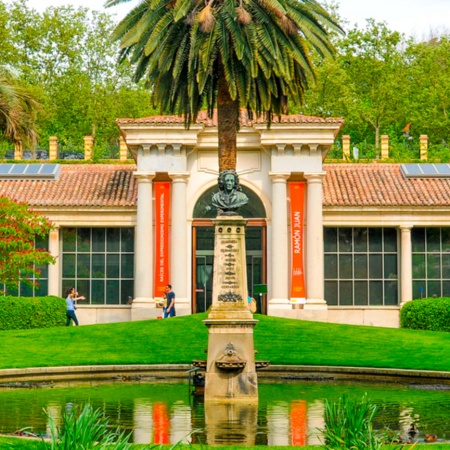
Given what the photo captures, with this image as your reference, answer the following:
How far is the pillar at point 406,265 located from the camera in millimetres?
45219

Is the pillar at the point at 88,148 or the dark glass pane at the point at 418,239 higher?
the pillar at the point at 88,148

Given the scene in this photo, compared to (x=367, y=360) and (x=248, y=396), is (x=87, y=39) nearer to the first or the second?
(x=367, y=360)

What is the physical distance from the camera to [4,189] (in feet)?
156

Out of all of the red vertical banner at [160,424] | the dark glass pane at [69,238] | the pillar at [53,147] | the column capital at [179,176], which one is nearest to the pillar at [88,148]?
the pillar at [53,147]

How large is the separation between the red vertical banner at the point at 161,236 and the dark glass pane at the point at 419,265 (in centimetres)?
1091

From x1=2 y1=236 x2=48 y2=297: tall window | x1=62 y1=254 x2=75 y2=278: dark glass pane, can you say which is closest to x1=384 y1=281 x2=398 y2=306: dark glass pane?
x1=62 y1=254 x2=75 y2=278: dark glass pane

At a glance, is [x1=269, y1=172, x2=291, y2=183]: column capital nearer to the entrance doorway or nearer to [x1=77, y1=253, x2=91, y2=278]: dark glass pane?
the entrance doorway

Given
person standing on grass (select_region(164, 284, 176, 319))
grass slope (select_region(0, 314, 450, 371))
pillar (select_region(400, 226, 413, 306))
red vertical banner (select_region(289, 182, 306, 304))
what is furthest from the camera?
pillar (select_region(400, 226, 413, 306))

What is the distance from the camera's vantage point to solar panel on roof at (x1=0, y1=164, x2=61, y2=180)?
159ft

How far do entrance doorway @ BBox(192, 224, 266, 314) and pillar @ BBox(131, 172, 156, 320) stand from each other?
204 cm

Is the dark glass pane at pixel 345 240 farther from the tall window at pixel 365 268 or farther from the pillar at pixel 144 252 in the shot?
the pillar at pixel 144 252

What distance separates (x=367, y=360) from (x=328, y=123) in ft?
51.8

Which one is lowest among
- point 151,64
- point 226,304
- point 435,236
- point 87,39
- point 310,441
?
point 310,441

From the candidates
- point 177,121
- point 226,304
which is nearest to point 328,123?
point 177,121
